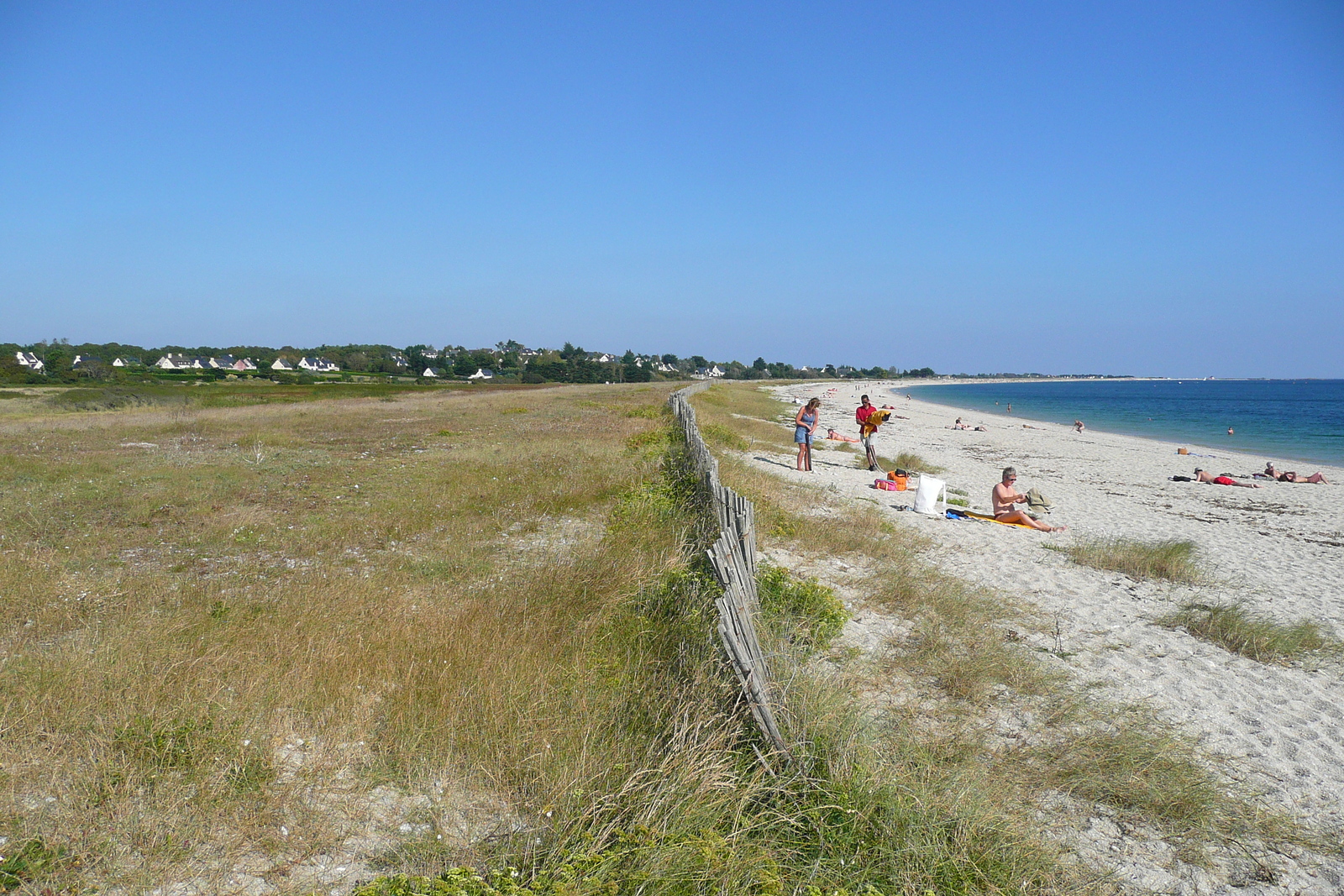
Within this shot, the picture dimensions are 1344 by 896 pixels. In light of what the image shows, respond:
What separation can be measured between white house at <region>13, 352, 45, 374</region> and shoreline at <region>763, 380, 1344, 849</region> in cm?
8283

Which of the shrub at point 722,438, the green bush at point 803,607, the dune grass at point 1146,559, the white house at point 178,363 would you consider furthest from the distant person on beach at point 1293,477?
the white house at point 178,363

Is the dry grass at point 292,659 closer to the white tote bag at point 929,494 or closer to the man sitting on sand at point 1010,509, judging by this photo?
the white tote bag at point 929,494

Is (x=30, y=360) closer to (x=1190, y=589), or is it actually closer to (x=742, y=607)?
(x=742, y=607)

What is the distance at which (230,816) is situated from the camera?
9.59 ft

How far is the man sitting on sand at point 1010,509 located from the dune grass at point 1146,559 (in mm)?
1489

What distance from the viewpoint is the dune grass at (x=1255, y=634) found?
5.75 m

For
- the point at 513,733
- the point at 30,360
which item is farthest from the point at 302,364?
the point at 513,733

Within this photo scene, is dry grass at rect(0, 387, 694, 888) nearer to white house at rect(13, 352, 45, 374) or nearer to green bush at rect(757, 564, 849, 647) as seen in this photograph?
green bush at rect(757, 564, 849, 647)

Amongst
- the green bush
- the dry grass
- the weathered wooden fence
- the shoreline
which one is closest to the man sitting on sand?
the shoreline

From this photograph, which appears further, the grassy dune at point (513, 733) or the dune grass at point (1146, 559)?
the dune grass at point (1146, 559)

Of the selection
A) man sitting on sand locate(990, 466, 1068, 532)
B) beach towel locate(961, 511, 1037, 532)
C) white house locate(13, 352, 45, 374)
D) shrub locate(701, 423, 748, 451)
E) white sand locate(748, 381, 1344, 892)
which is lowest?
white sand locate(748, 381, 1344, 892)

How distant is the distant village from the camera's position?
73875 millimetres

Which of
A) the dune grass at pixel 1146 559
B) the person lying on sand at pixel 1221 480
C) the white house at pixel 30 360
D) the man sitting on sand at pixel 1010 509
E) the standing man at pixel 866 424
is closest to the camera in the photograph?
the dune grass at pixel 1146 559

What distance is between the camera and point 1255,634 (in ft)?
19.2
